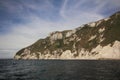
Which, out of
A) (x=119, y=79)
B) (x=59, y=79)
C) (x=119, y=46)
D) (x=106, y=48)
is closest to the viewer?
(x=119, y=79)

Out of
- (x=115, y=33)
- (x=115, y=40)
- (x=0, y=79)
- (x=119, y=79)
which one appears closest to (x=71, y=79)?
(x=119, y=79)

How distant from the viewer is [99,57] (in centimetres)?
18112

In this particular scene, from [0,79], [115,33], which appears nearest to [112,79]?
[0,79]

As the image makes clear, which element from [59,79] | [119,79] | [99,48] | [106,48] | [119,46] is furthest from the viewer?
[99,48]

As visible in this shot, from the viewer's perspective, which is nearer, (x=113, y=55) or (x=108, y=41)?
(x=113, y=55)

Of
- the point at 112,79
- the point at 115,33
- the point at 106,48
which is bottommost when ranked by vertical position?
the point at 112,79

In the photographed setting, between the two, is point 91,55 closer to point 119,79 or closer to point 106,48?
point 106,48

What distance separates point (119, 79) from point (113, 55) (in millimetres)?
140694

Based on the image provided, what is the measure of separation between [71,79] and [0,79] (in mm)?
17408

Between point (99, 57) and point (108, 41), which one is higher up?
point (108, 41)

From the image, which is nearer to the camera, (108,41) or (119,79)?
(119,79)

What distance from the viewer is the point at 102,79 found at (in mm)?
35719

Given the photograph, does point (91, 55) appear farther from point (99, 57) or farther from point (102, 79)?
point (102, 79)

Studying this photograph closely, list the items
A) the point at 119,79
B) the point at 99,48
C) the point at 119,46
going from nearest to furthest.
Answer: the point at 119,79 < the point at 119,46 < the point at 99,48
